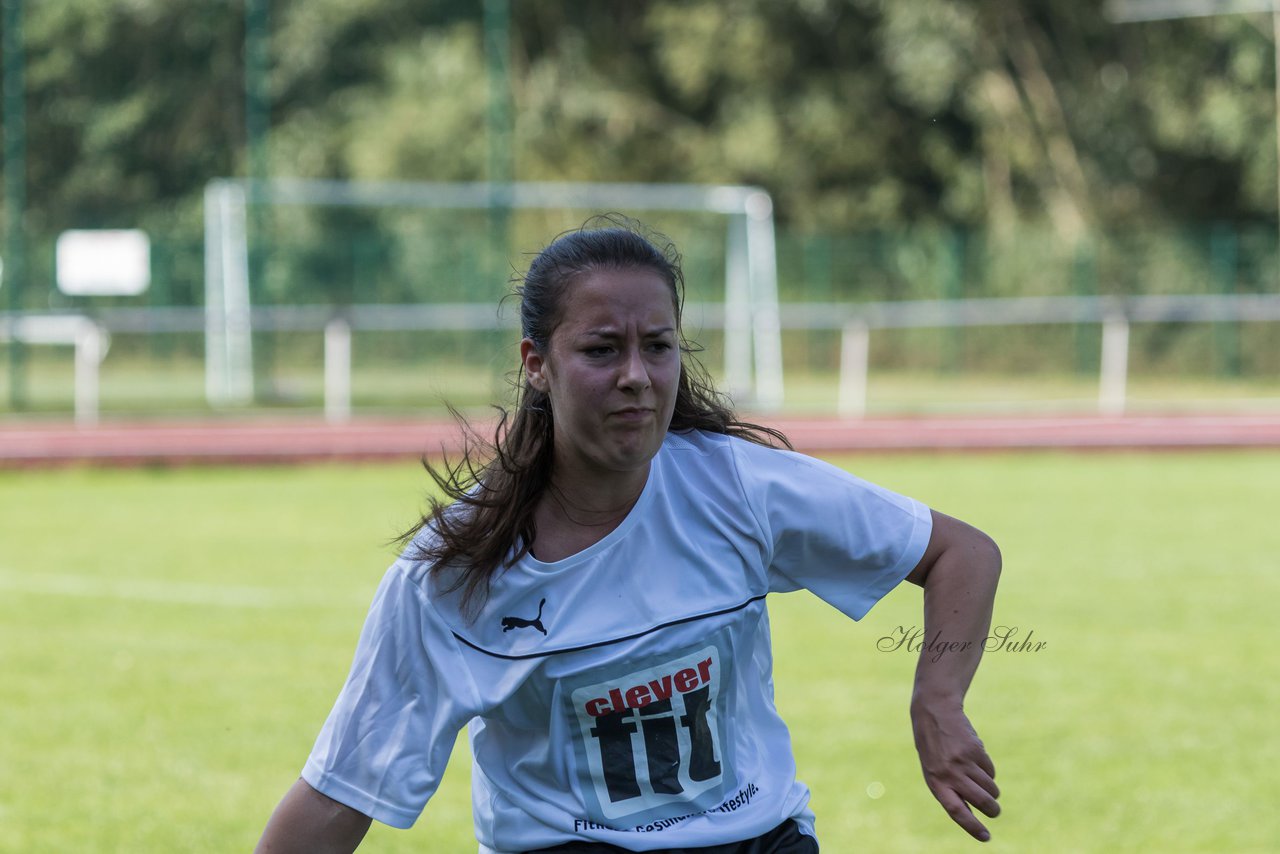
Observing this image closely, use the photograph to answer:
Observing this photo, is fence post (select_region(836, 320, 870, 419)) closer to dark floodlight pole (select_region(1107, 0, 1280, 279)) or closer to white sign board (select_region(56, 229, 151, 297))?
white sign board (select_region(56, 229, 151, 297))

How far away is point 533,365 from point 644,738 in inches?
25.9

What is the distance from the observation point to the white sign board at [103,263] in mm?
21609

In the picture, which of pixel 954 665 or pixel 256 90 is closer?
pixel 954 665

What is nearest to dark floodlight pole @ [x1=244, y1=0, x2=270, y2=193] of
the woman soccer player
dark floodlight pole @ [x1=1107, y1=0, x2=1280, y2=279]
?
dark floodlight pole @ [x1=1107, y1=0, x2=1280, y2=279]

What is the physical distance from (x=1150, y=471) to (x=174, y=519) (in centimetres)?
834

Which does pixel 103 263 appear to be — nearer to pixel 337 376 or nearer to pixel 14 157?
Result: pixel 14 157

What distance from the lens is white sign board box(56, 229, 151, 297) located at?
2161cm

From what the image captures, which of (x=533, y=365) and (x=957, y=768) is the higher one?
(x=533, y=365)

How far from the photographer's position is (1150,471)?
51.0 feet

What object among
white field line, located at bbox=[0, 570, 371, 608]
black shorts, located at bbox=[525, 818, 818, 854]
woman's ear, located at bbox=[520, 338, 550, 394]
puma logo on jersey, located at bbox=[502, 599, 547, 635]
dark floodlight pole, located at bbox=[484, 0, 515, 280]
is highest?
dark floodlight pole, located at bbox=[484, 0, 515, 280]

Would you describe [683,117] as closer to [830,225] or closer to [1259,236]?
[830,225]

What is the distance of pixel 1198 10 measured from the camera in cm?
3061

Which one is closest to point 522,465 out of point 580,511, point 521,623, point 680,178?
point 580,511

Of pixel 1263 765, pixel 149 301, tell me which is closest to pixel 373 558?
pixel 1263 765
